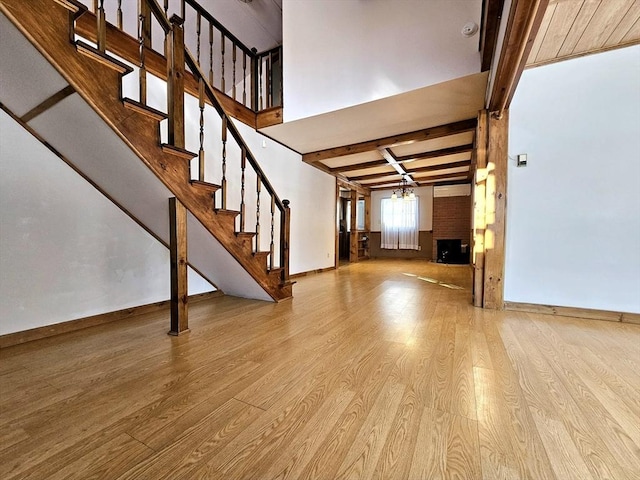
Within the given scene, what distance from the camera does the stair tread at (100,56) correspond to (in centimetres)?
153

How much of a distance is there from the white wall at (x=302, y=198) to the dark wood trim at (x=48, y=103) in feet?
8.17

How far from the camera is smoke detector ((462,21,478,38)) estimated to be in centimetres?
268

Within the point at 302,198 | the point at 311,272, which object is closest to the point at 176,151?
the point at 302,198

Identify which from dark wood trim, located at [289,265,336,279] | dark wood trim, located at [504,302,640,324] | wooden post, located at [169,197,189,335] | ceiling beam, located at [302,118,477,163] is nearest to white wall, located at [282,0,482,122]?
ceiling beam, located at [302,118,477,163]

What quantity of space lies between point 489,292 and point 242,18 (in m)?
5.81

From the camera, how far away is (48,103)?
1769 millimetres

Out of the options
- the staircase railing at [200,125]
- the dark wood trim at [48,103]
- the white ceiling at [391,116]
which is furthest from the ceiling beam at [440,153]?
the dark wood trim at [48,103]

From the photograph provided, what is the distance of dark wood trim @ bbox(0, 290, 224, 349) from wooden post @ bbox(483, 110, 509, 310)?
143 inches

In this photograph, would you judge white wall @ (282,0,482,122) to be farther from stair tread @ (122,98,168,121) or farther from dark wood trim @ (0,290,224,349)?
dark wood trim @ (0,290,224,349)

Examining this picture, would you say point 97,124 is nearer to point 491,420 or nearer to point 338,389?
point 338,389

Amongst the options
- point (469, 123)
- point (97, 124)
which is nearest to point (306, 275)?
point (469, 123)

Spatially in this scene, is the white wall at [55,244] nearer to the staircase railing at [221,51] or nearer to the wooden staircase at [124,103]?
the wooden staircase at [124,103]

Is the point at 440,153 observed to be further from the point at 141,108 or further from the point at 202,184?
the point at 141,108

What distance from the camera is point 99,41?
5.49 feet
